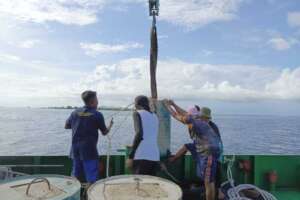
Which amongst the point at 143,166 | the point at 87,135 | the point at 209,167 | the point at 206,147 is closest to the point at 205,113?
the point at 206,147

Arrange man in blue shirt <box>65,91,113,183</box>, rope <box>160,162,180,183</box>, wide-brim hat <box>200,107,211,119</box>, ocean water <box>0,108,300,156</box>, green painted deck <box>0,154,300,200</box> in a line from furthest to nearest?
ocean water <box>0,108,300,156</box> < green painted deck <box>0,154,300,200</box> < rope <box>160,162,180,183</box> < wide-brim hat <box>200,107,211,119</box> < man in blue shirt <box>65,91,113,183</box>

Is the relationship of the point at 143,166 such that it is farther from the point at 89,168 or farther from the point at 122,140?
the point at 122,140

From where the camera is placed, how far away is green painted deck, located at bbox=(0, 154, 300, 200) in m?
5.42

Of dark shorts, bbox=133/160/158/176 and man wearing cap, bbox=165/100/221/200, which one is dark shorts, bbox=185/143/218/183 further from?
dark shorts, bbox=133/160/158/176

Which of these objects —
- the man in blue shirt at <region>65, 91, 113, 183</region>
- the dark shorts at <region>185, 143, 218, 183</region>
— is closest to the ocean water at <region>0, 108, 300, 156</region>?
the man in blue shirt at <region>65, 91, 113, 183</region>

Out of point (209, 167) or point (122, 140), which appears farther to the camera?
point (122, 140)

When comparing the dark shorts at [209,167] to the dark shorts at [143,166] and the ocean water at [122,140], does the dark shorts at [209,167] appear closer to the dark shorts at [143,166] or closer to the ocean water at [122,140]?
the dark shorts at [143,166]

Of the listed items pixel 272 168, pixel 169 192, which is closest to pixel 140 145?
pixel 169 192

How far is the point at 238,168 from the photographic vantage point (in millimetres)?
5676

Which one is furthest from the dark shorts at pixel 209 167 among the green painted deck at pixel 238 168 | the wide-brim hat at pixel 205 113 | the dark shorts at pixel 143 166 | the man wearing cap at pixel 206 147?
the green painted deck at pixel 238 168

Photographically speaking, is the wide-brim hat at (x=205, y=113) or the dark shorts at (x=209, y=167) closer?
the dark shorts at (x=209, y=167)

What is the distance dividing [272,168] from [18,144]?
25886 mm

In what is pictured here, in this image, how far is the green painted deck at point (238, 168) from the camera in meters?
5.42

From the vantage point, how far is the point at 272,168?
5805 millimetres
